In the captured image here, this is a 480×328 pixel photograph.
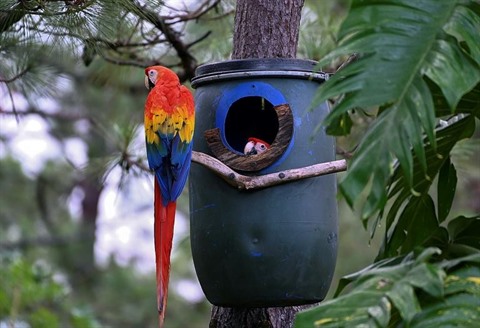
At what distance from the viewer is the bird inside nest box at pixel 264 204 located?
103 inches

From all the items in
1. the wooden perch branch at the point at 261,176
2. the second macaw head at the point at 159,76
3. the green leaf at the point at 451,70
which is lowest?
the wooden perch branch at the point at 261,176

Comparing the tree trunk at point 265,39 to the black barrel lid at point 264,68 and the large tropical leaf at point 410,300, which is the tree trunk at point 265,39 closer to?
the black barrel lid at point 264,68

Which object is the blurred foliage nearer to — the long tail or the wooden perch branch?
the long tail

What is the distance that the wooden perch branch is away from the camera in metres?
2.60

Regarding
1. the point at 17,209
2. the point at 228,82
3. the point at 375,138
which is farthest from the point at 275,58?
the point at 17,209

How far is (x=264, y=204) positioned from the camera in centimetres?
263

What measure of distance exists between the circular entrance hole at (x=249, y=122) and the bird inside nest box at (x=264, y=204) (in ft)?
0.46

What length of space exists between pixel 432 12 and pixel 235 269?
1.10 metres

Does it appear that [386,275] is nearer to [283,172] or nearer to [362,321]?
[362,321]

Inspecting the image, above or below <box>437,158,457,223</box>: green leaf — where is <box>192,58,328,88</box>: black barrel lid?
above

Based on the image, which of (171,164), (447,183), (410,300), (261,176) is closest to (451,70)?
(410,300)

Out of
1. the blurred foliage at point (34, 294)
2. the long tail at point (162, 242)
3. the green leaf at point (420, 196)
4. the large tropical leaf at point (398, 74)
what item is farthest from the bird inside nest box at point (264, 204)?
the blurred foliage at point (34, 294)

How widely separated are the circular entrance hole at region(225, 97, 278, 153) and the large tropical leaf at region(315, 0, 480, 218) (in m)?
1.08

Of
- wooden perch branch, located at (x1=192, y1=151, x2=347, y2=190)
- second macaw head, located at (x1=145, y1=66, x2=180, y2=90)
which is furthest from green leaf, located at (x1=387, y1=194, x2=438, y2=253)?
second macaw head, located at (x1=145, y1=66, x2=180, y2=90)
